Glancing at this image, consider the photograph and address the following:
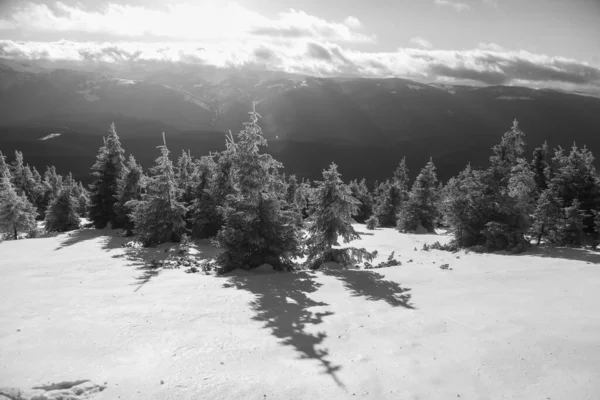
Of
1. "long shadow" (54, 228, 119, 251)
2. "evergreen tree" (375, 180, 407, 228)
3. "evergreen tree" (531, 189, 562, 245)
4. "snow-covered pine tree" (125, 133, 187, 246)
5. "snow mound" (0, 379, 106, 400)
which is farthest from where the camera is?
"evergreen tree" (375, 180, 407, 228)

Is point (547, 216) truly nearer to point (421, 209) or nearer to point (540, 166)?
point (540, 166)

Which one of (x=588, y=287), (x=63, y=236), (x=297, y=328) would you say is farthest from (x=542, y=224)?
(x=63, y=236)

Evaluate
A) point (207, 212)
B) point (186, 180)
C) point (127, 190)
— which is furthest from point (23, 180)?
point (207, 212)

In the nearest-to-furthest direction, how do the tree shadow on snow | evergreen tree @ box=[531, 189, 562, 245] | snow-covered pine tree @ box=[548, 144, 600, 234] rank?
the tree shadow on snow
evergreen tree @ box=[531, 189, 562, 245]
snow-covered pine tree @ box=[548, 144, 600, 234]

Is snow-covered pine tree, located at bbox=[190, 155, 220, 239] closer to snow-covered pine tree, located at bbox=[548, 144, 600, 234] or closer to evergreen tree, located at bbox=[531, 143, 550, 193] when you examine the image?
snow-covered pine tree, located at bbox=[548, 144, 600, 234]

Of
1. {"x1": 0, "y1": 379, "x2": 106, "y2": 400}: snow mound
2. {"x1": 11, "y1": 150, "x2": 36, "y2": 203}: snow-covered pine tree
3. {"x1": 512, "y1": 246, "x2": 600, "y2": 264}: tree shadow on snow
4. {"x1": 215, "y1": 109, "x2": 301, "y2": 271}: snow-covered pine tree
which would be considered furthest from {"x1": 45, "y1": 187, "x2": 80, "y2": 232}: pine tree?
{"x1": 11, "y1": 150, "x2": 36, "y2": 203}: snow-covered pine tree

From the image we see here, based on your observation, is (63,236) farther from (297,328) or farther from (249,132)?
(297,328)
